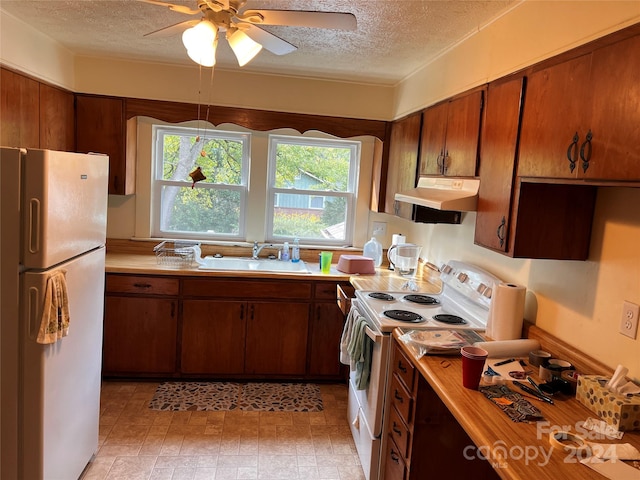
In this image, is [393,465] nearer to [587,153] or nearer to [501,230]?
[501,230]

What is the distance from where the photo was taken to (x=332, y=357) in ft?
11.6

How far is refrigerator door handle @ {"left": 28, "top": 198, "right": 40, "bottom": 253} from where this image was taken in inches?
70.7


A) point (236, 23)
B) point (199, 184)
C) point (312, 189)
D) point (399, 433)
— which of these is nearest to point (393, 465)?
point (399, 433)

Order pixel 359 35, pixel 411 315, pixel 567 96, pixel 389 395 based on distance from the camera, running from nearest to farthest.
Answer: pixel 567 96, pixel 389 395, pixel 411 315, pixel 359 35

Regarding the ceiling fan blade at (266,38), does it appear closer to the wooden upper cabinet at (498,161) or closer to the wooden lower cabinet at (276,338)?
the wooden upper cabinet at (498,161)

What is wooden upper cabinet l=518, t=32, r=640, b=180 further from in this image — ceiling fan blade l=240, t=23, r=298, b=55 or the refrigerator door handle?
the refrigerator door handle

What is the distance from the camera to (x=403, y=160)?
342 cm

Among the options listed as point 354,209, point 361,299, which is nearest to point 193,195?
point 354,209

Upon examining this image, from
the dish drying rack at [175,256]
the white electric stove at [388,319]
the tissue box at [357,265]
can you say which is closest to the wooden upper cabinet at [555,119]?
the white electric stove at [388,319]

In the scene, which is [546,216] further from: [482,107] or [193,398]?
[193,398]

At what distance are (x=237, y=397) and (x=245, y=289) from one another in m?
0.75

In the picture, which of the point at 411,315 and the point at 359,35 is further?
the point at 359,35

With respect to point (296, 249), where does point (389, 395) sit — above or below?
below

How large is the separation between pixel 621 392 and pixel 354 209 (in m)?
2.81
